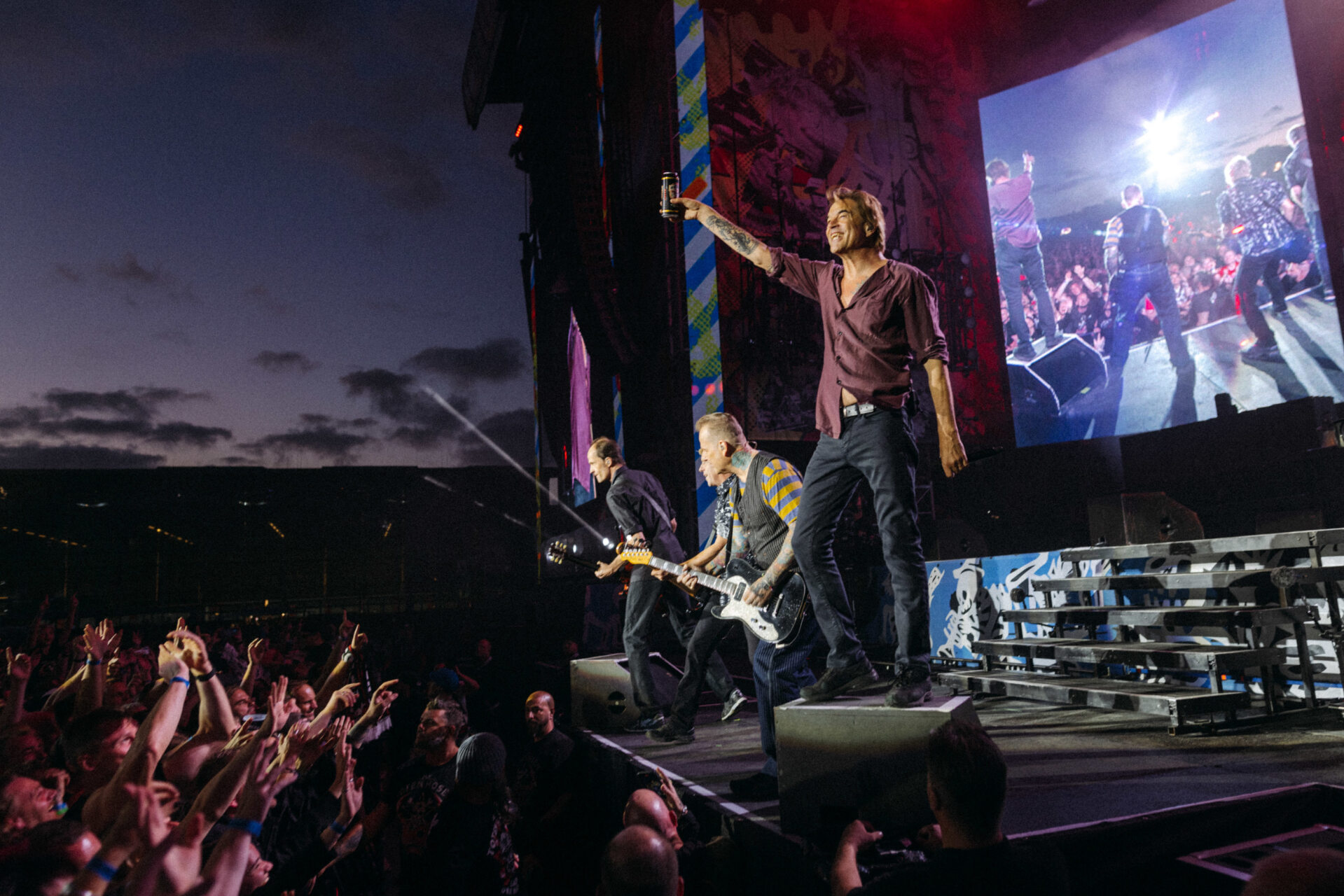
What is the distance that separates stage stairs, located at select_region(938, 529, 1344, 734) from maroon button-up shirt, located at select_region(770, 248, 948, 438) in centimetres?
248

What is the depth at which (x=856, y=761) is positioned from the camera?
3088 mm

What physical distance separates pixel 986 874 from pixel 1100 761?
232cm

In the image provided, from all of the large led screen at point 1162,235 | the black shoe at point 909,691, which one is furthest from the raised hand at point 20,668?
the large led screen at point 1162,235

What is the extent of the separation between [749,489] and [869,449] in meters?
1.49

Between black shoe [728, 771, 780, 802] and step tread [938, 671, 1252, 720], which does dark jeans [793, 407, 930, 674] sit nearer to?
black shoe [728, 771, 780, 802]

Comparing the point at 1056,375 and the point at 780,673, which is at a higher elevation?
the point at 1056,375

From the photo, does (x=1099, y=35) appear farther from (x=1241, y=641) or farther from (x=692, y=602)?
(x=692, y=602)

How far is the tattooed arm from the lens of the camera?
378 cm

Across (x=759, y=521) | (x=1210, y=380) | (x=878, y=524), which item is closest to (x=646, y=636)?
(x=759, y=521)

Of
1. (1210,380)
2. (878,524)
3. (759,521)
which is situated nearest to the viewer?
(878,524)

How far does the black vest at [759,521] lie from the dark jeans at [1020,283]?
1013 cm

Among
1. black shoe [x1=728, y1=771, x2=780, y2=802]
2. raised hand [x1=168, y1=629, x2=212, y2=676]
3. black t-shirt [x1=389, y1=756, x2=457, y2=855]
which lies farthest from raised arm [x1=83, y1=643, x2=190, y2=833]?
black shoe [x1=728, y1=771, x2=780, y2=802]

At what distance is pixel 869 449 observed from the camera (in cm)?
330

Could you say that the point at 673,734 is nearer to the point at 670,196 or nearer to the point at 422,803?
the point at 422,803
